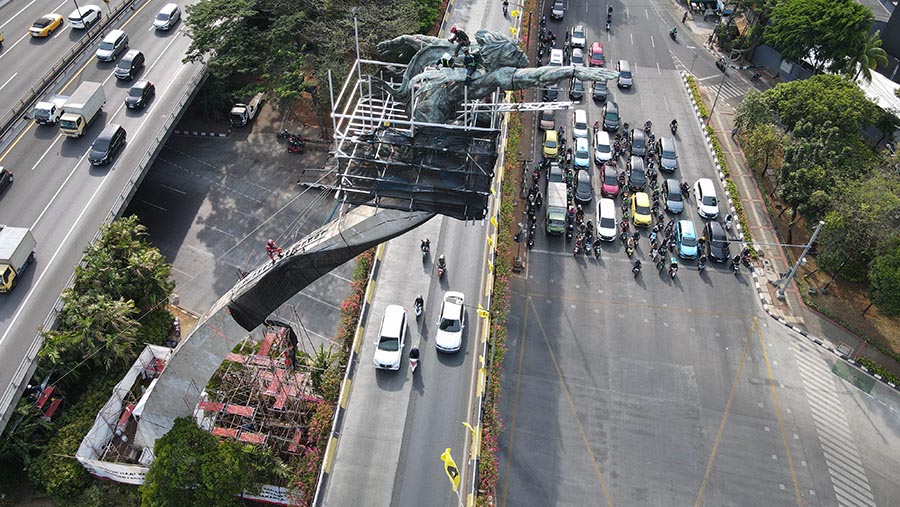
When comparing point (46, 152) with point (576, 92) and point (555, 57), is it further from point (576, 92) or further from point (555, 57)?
point (555, 57)

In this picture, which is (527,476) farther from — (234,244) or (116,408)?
(234,244)

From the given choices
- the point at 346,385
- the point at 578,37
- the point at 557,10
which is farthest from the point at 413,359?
the point at 557,10

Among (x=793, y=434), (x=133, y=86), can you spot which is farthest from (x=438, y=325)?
(x=133, y=86)

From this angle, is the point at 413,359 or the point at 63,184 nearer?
the point at 413,359

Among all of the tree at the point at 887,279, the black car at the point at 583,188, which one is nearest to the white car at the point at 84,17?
the black car at the point at 583,188

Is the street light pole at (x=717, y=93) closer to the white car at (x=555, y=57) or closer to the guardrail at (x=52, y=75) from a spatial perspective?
the white car at (x=555, y=57)
